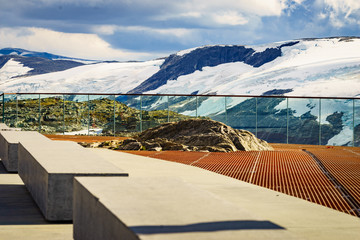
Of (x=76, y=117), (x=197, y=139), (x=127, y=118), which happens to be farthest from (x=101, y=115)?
(x=197, y=139)

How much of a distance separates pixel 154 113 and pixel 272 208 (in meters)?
11.9

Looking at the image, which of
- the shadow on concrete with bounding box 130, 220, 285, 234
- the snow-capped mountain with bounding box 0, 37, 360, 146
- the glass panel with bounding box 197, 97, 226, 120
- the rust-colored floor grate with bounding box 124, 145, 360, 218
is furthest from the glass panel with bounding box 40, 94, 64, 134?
the snow-capped mountain with bounding box 0, 37, 360, 146

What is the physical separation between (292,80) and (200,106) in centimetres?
10394

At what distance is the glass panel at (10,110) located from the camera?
16375 millimetres

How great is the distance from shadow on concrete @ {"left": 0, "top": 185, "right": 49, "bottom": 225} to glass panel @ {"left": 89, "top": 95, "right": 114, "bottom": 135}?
11157 mm

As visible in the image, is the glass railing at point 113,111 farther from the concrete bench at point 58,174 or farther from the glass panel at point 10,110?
the concrete bench at point 58,174

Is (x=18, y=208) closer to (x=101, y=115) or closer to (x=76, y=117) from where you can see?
(x=101, y=115)

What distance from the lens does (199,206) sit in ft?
8.10

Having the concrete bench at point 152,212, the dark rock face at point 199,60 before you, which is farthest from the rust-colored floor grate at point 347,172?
the dark rock face at point 199,60

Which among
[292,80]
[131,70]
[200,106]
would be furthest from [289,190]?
[131,70]

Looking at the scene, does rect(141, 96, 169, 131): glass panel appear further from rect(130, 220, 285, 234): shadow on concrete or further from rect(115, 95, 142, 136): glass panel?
rect(130, 220, 285, 234): shadow on concrete

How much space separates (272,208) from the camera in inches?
168

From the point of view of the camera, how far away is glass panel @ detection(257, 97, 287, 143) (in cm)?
1764

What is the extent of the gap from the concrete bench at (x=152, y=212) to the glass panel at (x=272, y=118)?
13.9m
